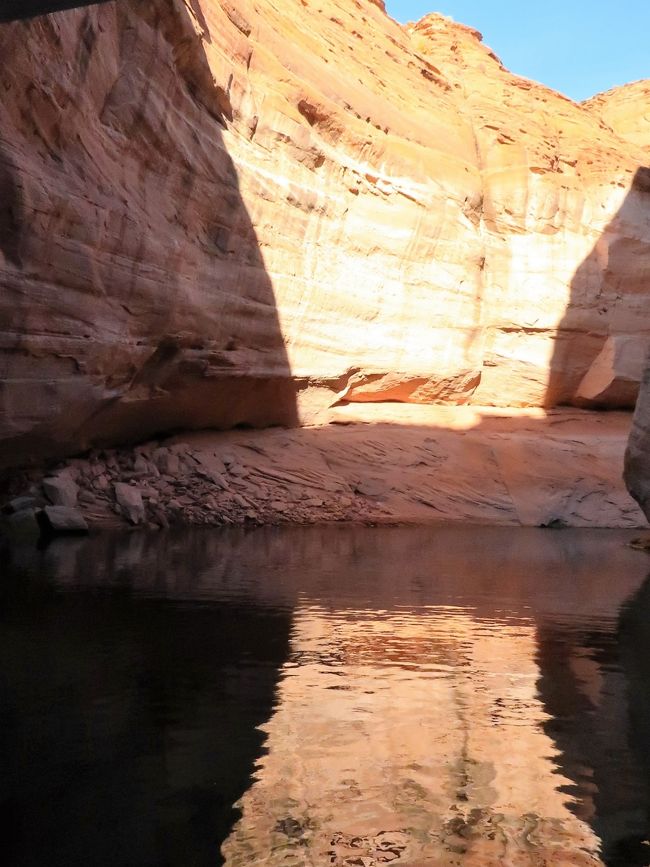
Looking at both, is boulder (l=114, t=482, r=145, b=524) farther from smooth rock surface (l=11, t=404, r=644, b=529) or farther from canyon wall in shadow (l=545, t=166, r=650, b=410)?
canyon wall in shadow (l=545, t=166, r=650, b=410)

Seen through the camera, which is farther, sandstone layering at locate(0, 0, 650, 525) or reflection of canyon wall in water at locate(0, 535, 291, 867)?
sandstone layering at locate(0, 0, 650, 525)

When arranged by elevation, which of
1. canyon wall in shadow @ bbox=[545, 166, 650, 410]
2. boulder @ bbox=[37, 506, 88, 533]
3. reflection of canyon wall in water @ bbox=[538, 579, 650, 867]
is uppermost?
canyon wall in shadow @ bbox=[545, 166, 650, 410]

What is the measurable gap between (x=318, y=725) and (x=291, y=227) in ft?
50.0

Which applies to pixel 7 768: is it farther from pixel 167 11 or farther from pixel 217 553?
pixel 167 11

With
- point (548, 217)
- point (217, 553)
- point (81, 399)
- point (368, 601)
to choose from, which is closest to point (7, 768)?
point (368, 601)

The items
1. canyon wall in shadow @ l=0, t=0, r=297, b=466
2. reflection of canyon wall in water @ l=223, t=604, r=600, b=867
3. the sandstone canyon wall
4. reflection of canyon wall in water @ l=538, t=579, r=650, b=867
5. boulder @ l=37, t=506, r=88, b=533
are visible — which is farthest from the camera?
boulder @ l=37, t=506, r=88, b=533

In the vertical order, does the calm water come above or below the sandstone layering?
below

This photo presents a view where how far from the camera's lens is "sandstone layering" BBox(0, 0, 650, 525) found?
1178cm

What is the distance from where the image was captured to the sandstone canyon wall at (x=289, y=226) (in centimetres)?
1177

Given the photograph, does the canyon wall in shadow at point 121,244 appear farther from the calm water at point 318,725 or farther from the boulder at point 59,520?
the calm water at point 318,725

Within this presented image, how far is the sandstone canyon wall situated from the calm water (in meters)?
5.90

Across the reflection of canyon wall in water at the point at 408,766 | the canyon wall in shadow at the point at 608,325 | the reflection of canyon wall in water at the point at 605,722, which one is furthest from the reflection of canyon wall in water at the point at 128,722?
the canyon wall in shadow at the point at 608,325

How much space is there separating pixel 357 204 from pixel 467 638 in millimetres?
15480

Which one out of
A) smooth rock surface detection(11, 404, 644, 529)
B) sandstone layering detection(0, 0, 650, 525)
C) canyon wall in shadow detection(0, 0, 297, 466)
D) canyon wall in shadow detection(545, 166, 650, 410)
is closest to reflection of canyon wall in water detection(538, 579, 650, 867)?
canyon wall in shadow detection(0, 0, 297, 466)
